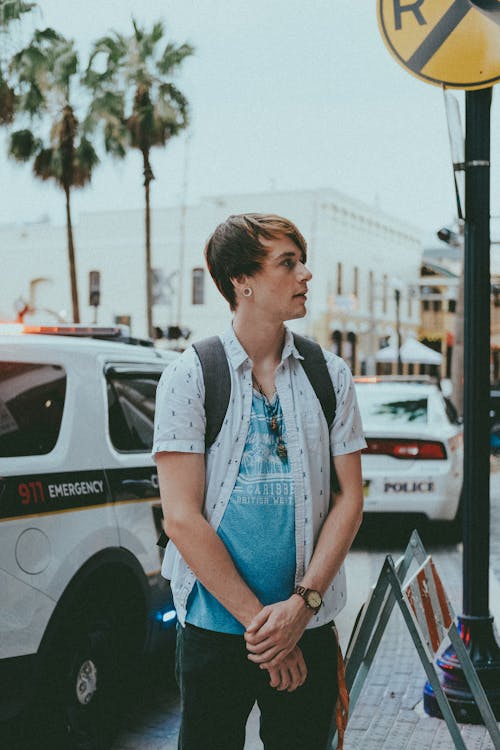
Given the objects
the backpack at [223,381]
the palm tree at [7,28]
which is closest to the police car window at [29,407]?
the backpack at [223,381]

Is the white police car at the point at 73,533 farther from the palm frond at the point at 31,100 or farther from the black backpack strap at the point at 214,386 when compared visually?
the palm frond at the point at 31,100

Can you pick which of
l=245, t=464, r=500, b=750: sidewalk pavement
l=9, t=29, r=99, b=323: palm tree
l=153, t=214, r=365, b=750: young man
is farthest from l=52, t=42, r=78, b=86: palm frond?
l=153, t=214, r=365, b=750: young man

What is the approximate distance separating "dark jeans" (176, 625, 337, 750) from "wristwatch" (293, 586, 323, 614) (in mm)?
140

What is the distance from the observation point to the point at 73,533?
369 centimetres

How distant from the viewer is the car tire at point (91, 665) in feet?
11.9

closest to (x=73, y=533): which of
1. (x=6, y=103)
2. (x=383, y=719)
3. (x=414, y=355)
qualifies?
(x=383, y=719)

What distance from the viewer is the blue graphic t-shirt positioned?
2311mm

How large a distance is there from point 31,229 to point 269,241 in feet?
170

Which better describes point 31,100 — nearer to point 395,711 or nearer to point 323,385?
point 395,711

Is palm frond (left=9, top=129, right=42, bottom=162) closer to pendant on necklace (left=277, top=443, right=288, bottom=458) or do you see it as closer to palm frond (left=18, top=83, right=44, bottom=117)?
palm frond (left=18, top=83, right=44, bottom=117)

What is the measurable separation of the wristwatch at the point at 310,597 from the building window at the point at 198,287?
149 feet

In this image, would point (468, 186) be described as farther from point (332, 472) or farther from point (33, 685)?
point (33, 685)

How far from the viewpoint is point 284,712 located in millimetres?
2400

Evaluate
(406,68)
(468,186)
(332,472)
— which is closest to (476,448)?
(468,186)
